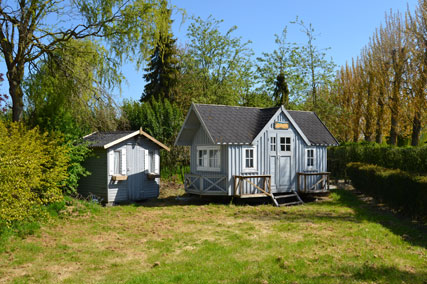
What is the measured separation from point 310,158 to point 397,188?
5.35 m

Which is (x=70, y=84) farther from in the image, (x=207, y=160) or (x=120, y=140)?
(x=207, y=160)

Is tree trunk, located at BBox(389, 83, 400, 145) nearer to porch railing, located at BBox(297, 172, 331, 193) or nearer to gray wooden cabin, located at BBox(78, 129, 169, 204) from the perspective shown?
porch railing, located at BBox(297, 172, 331, 193)

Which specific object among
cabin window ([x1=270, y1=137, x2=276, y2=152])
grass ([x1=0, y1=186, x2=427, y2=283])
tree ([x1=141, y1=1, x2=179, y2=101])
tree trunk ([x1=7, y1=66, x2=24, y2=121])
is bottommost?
grass ([x1=0, y1=186, x2=427, y2=283])

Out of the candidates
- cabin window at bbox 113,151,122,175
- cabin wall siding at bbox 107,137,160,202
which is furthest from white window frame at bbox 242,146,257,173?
cabin window at bbox 113,151,122,175

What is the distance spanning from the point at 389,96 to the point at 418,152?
11544mm

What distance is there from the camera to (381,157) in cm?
2103

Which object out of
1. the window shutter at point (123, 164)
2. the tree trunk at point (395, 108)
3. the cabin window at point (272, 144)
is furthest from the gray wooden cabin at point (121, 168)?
the tree trunk at point (395, 108)

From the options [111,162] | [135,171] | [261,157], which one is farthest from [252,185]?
[111,162]

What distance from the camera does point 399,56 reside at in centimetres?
2831

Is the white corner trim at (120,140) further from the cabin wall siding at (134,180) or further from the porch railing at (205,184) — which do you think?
the porch railing at (205,184)

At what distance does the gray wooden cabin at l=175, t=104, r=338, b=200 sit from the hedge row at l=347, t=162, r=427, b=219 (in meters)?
2.05

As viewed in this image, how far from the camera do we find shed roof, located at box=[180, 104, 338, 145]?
1669cm

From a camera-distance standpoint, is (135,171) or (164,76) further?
(164,76)

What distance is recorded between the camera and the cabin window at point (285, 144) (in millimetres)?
17906
